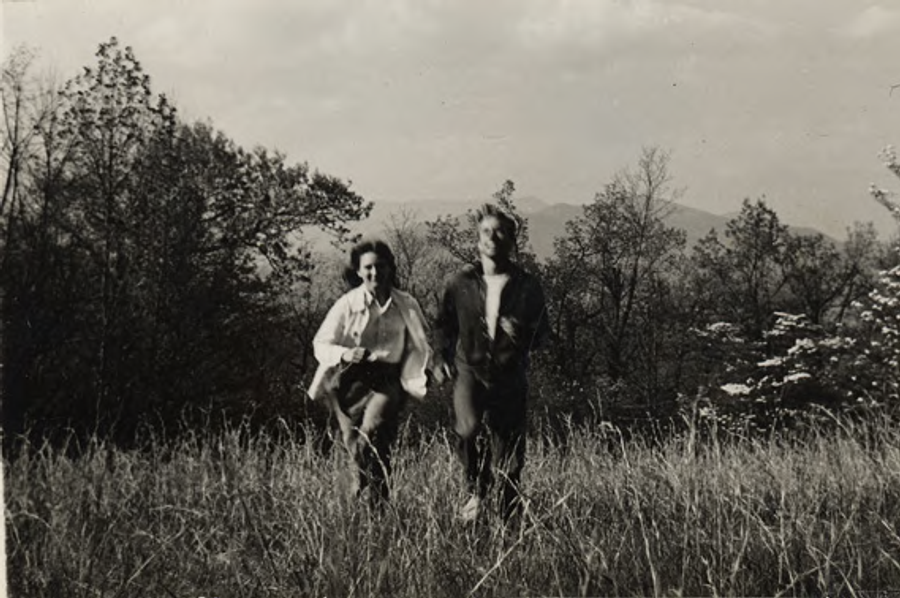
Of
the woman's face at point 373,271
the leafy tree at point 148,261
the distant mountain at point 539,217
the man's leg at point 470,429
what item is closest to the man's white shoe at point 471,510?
the man's leg at point 470,429

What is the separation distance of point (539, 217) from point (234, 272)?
10.2 ft

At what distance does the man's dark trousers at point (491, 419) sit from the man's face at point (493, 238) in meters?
0.58

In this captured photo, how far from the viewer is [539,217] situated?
9.12 m

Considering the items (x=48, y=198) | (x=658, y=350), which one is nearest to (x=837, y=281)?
(x=658, y=350)

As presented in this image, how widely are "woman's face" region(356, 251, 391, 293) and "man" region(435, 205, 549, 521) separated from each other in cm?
37

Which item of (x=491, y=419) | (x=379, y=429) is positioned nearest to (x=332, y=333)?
(x=379, y=429)

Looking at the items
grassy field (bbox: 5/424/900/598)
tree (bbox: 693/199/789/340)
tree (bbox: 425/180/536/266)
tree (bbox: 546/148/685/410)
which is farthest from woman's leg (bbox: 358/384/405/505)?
tree (bbox: 693/199/789/340)

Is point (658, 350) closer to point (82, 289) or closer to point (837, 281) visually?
point (837, 281)

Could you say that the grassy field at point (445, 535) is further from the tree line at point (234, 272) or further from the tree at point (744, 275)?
the tree at point (744, 275)

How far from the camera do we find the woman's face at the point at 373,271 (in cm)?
462

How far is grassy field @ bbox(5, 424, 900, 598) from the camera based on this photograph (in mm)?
3807

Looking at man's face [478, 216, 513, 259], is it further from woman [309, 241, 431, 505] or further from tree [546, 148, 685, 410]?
tree [546, 148, 685, 410]

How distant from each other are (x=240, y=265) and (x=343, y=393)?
3490 mm

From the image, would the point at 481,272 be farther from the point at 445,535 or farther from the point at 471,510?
the point at 445,535
